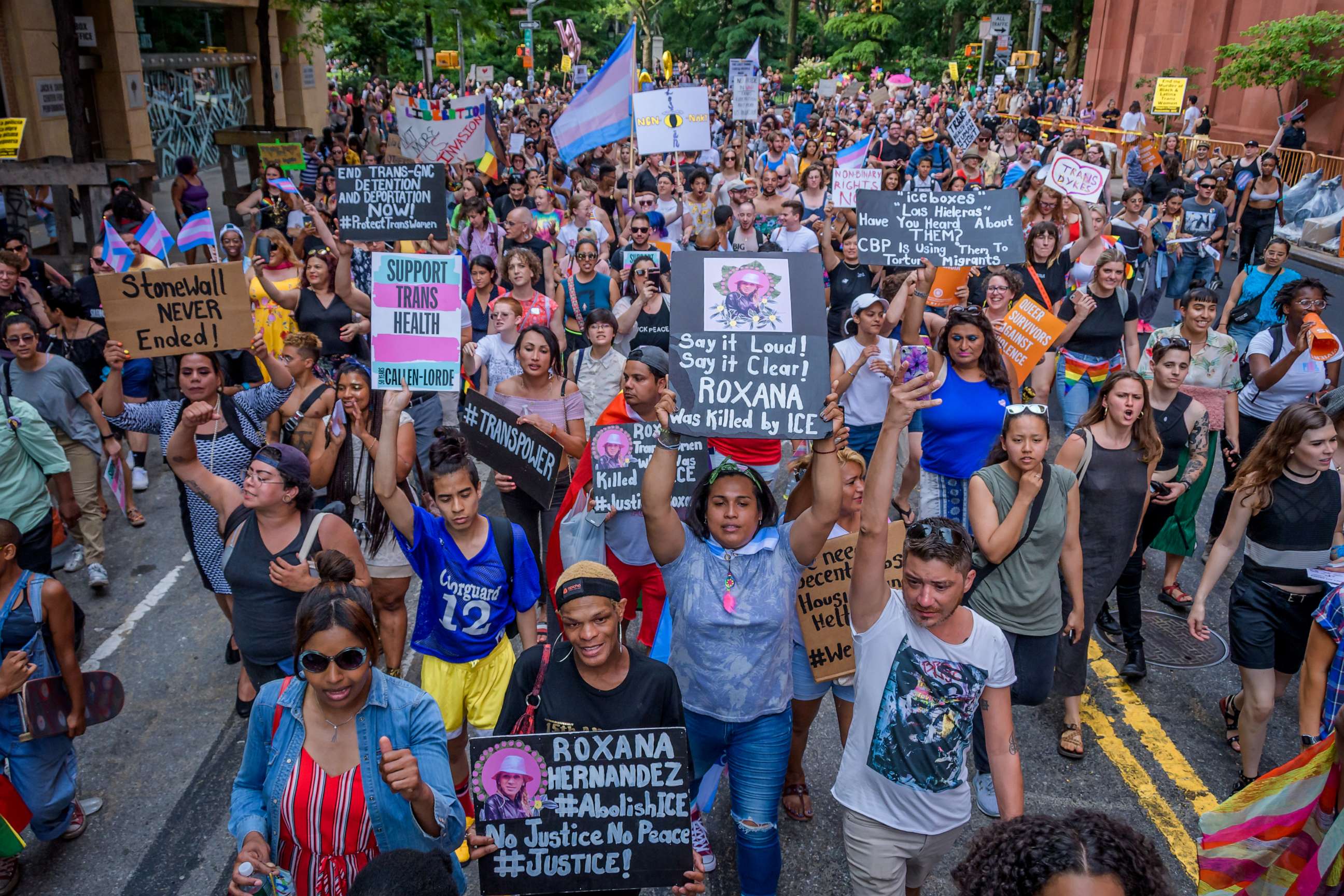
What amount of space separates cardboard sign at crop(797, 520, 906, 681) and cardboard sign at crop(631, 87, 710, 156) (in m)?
10.2

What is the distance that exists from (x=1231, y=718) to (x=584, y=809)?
382cm

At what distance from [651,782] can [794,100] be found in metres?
33.0

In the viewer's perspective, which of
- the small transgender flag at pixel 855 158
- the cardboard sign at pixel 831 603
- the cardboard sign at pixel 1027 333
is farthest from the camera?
the small transgender flag at pixel 855 158

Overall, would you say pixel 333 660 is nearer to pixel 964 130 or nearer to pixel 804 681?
pixel 804 681

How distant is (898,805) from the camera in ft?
11.6

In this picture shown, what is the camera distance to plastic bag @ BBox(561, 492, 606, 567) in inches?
211

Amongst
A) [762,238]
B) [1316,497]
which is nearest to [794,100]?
[762,238]

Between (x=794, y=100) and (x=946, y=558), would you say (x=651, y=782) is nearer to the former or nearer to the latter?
(x=946, y=558)

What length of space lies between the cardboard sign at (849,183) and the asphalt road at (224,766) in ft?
21.3

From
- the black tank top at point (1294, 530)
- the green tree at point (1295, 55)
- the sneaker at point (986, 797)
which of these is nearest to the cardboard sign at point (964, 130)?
the green tree at point (1295, 55)

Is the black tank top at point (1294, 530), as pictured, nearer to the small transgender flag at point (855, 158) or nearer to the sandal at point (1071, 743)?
the sandal at point (1071, 743)

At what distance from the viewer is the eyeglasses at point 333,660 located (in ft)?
10.3

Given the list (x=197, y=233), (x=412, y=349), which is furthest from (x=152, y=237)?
(x=412, y=349)

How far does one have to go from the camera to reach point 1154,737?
5430mm
